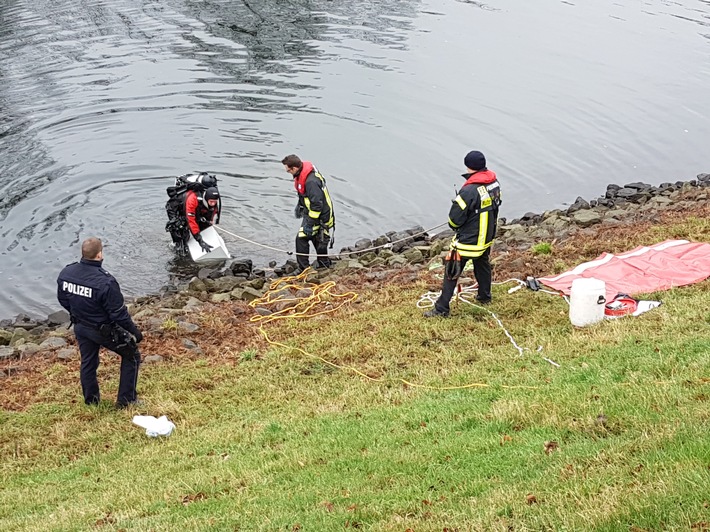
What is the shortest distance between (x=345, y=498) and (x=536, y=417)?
222 centimetres

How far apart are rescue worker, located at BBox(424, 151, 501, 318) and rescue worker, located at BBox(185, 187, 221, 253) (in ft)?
22.5

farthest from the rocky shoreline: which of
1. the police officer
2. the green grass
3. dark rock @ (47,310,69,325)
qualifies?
the police officer

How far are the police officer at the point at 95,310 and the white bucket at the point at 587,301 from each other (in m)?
5.95

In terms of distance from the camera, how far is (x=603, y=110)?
99.0 feet

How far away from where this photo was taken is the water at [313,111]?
70.4ft

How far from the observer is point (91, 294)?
32.0 feet

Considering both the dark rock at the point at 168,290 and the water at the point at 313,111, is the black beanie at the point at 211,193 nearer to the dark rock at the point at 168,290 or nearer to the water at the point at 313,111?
the dark rock at the point at 168,290

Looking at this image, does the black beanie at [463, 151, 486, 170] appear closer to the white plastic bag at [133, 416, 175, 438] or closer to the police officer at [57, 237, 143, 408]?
the police officer at [57, 237, 143, 408]

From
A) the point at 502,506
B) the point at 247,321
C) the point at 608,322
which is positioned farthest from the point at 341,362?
the point at 502,506

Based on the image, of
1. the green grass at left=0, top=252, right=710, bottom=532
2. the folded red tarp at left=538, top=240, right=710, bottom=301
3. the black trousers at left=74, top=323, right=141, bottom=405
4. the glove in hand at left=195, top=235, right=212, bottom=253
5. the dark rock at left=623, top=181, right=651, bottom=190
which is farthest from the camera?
the dark rock at left=623, top=181, right=651, bottom=190

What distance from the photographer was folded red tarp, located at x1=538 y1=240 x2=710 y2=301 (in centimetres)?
1259

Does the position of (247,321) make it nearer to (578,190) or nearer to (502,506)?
(502,506)

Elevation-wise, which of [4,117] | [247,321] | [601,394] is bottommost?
[4,117]

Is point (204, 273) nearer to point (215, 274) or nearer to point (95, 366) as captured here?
point (215, 274)
